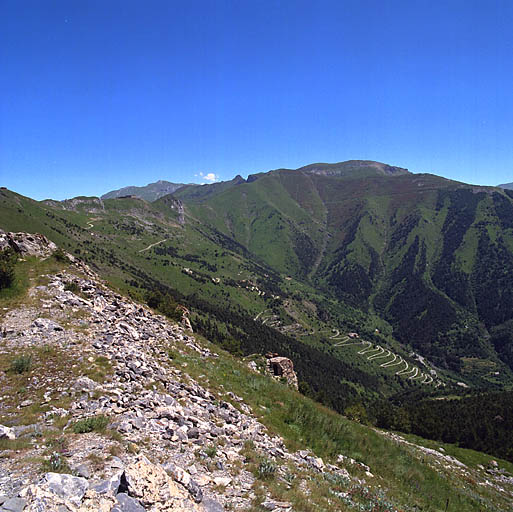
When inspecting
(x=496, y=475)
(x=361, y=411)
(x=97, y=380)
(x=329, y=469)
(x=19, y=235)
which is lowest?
(x=361, y=411)

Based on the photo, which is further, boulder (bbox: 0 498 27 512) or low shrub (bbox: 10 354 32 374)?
low shrub (bbox: 10 354 32 374)

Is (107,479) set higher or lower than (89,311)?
lower

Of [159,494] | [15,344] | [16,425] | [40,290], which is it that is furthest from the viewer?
[40,290]

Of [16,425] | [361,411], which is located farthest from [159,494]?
[361,411]

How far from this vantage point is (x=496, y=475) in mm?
37156

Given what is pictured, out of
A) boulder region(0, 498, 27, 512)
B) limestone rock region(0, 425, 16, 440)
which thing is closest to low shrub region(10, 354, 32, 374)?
limestone rock region(0, 425, 16, 440)

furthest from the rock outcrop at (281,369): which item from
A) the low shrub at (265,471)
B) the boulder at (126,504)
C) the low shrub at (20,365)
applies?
the boulder at (126,504)

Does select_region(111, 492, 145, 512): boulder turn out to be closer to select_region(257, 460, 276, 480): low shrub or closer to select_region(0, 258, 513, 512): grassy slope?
select_region(0, 258, 513, 512): grassy slope

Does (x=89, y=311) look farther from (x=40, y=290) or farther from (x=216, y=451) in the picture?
(x=216, y=451)

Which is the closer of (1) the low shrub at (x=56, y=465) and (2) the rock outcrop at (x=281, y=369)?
(1) the low shrub at (x=56, y=465)

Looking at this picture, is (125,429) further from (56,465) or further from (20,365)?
(20,365)

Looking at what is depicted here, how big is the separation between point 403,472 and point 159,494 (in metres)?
17.2

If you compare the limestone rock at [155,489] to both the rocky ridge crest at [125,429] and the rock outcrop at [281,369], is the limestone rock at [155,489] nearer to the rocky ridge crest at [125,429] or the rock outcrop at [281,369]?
the rocky ridge crest at [125,429]

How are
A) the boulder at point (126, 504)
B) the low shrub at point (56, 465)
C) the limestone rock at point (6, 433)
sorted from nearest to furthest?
the boulder at point (126, 504) < the low shrub at point (56, 465) < the limestone rock at point (6, 433)
